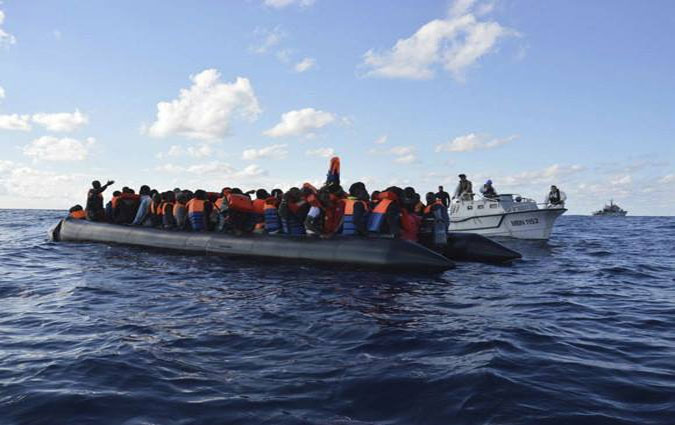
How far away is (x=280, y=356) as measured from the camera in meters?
5.91

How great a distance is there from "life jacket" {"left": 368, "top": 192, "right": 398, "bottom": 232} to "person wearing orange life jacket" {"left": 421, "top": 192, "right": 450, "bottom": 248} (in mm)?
2635

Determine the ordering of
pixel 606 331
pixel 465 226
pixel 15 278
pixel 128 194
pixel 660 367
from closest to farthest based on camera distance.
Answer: pixel 660 367
pixel 606 331
pixel 15 278
pixel 128 194
pixel 465 226

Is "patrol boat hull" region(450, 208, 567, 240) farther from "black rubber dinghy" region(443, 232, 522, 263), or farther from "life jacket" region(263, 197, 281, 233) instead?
"life jacket" region(263, 197, 281, 233)

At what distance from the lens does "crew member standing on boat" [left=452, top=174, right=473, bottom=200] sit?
2547cm

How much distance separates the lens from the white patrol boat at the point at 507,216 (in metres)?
24.1

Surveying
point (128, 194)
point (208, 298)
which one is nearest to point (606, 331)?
point (208, 298)

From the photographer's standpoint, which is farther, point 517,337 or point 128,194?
point 128,194

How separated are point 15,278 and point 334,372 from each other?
33.9 ft

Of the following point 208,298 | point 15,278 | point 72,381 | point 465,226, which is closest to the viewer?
point 72,381

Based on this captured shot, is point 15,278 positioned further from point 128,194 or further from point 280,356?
point 280,356

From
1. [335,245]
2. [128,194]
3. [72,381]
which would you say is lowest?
[72,381]

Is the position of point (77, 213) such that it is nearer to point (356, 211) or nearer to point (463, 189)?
point (356, 211)

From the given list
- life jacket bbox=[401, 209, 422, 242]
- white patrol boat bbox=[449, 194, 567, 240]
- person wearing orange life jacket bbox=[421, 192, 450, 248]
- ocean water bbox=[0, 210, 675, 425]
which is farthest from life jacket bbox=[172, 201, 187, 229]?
white patrol boat bbox=[449, 194, 567, 240]

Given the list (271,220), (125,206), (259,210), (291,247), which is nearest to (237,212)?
(259,210)
